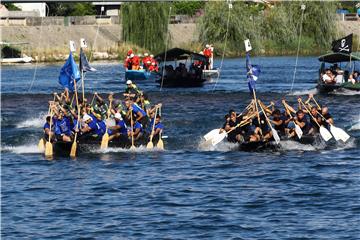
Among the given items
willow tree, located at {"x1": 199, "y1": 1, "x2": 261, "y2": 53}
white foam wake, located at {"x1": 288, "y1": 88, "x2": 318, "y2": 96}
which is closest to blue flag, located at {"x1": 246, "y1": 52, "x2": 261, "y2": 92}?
white foam wake, located at {"x1": 288, "y1": 88, "x2": 318, "y2": 96}

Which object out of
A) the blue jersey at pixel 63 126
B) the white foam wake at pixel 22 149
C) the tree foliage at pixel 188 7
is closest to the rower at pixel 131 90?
the blue jersey at pixel 63 126

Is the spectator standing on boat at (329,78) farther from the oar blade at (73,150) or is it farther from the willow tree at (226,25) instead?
the willow tree at (226,25)

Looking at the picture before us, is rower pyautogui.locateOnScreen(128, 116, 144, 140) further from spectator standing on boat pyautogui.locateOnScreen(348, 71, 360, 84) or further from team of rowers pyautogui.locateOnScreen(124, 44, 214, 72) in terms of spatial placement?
team of rowers pyautogui.locateOnScreen(124, 44, 214, 72)

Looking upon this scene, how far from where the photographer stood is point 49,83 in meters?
74.9

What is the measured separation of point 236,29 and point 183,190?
65.6 meters

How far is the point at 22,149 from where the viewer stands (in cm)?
4100

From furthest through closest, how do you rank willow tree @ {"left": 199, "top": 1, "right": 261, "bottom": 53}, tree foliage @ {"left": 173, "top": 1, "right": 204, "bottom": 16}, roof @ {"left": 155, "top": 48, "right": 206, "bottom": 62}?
tree foliage @ {"left": 173, "top": 1, "right": 204, "bottom": 16}
willow tree @ {"left": 199, "top": 1, "right": 261, "bottom": 53}
roof @ {"left": 155, "top": 48, "right": 206, "bottom": 62}

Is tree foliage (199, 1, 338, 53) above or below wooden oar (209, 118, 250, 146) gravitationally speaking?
above

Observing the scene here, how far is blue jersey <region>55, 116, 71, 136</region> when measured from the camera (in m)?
38.0

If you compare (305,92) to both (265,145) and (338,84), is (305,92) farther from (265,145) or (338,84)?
(265,145)

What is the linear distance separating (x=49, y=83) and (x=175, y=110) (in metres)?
22.4

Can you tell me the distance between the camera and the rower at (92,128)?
3816cm

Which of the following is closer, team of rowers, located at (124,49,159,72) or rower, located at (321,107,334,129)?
rower, located at (321,107,334,129)

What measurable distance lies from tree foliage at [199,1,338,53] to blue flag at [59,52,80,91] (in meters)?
51.8
